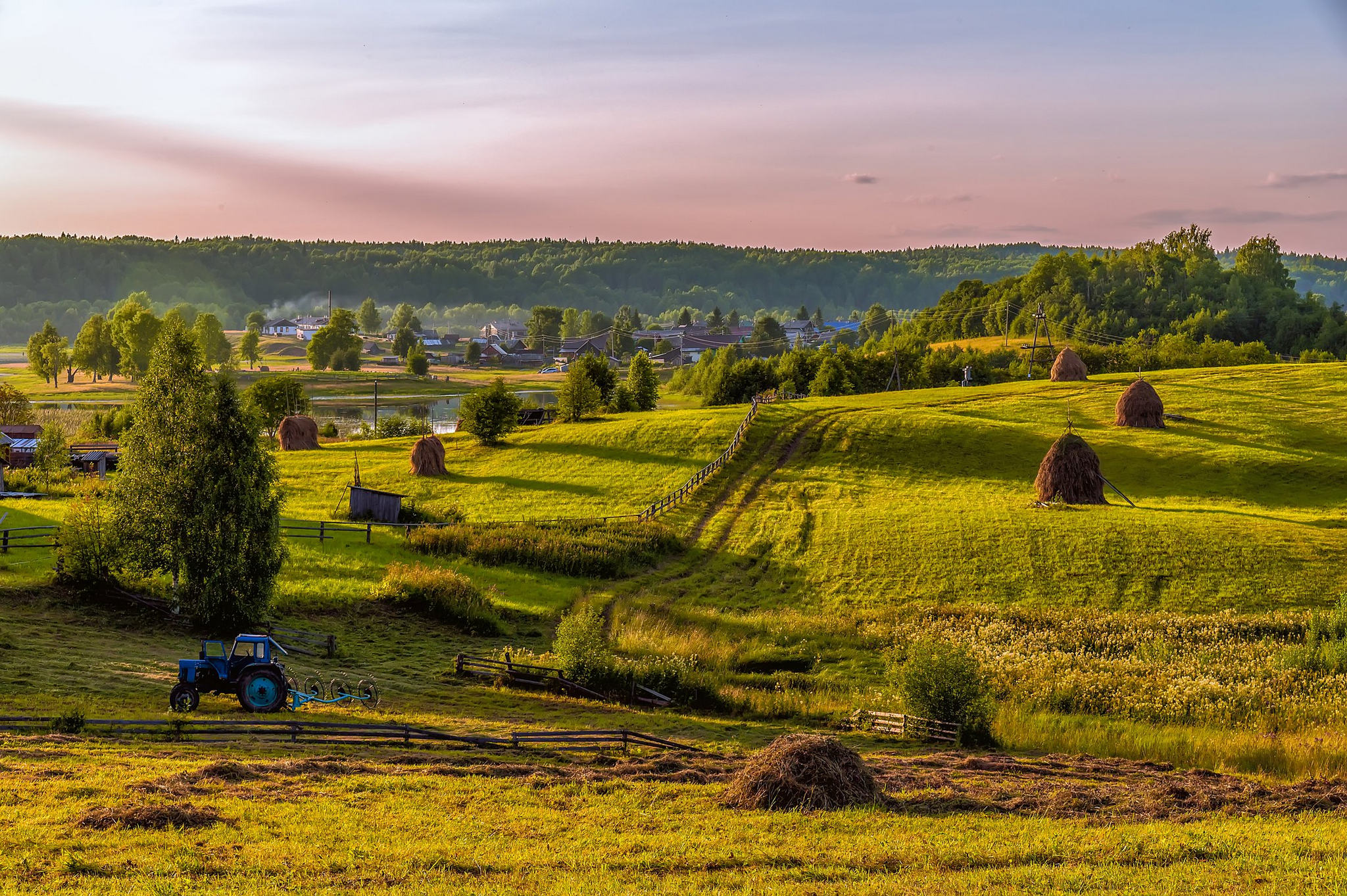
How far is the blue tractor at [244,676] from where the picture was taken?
Result: 2425 centimetres

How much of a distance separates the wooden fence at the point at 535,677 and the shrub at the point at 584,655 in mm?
342

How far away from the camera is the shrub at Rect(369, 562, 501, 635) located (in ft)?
130

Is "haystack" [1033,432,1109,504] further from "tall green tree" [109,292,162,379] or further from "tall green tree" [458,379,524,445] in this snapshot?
"tall green tree" [109,292,162,379]

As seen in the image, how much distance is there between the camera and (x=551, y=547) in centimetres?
4959

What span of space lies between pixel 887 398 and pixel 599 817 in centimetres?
7793

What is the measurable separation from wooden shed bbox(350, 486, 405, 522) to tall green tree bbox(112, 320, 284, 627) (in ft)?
61.0

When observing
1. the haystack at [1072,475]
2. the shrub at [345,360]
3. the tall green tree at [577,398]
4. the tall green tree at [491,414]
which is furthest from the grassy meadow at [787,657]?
the shrub at [345,360]

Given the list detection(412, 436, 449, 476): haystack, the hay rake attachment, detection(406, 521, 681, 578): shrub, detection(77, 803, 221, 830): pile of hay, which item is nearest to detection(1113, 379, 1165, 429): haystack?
detection(406, 521, 681, 578): shrub

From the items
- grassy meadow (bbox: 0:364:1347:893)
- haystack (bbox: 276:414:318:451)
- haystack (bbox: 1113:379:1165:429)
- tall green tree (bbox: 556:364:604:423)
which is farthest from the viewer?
tall green tree (bbox: 556:364:604:423)

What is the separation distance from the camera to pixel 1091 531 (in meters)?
49.2

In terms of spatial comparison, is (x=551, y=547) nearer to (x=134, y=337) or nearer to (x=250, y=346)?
(x=134, y=337)

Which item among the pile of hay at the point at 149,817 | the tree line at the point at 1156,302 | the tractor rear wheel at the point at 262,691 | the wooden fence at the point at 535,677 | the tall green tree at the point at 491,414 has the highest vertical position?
the tree line at the point at 1156,302

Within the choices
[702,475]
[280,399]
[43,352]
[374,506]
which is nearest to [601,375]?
[280,399]

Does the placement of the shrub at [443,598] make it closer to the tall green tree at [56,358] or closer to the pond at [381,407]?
the pond at [381,407]
